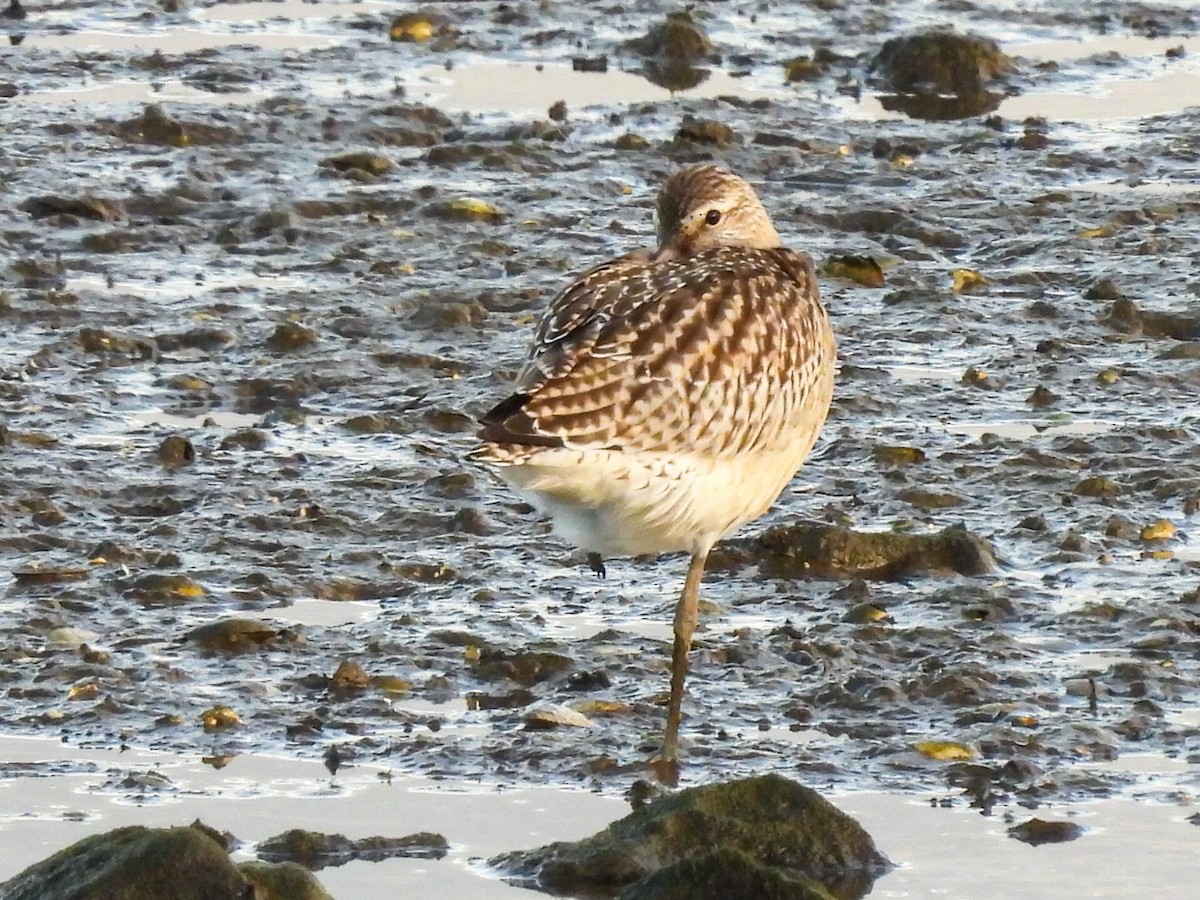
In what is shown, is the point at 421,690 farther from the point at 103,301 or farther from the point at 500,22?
the point at 500,22

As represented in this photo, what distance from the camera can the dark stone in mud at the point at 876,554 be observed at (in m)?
7.28

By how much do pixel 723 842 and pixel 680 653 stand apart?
1.02 m

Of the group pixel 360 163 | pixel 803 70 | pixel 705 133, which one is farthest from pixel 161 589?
pixel 803 70

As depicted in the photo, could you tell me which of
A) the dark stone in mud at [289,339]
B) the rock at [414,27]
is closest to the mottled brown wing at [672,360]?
the dark stone in mud at [289,339]

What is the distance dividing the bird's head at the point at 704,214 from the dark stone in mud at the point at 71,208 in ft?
12.2

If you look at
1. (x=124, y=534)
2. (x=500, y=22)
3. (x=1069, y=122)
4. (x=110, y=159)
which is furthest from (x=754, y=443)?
(x=500, y=22)

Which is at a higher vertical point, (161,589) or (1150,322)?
(1150,322)

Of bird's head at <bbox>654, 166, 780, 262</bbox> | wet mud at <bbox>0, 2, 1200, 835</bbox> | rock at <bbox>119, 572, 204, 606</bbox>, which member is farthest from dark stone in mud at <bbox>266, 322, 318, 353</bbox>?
bird's head at <bbox>654, 166, 780, 262</bbox>

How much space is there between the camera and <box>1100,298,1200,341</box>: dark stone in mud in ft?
30.5

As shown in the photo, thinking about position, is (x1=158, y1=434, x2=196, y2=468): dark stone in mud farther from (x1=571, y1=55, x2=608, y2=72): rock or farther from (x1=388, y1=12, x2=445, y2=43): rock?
(x1=388, y1=12, x2=445, y2=43): rock

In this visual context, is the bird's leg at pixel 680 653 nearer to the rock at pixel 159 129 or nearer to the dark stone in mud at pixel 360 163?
the dark stone in mud at pixel 360 163

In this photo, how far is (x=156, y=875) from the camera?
4918 millimetres

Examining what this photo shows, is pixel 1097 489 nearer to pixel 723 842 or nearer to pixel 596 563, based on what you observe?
pixel 596 563

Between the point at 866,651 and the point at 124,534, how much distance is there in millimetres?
2135
